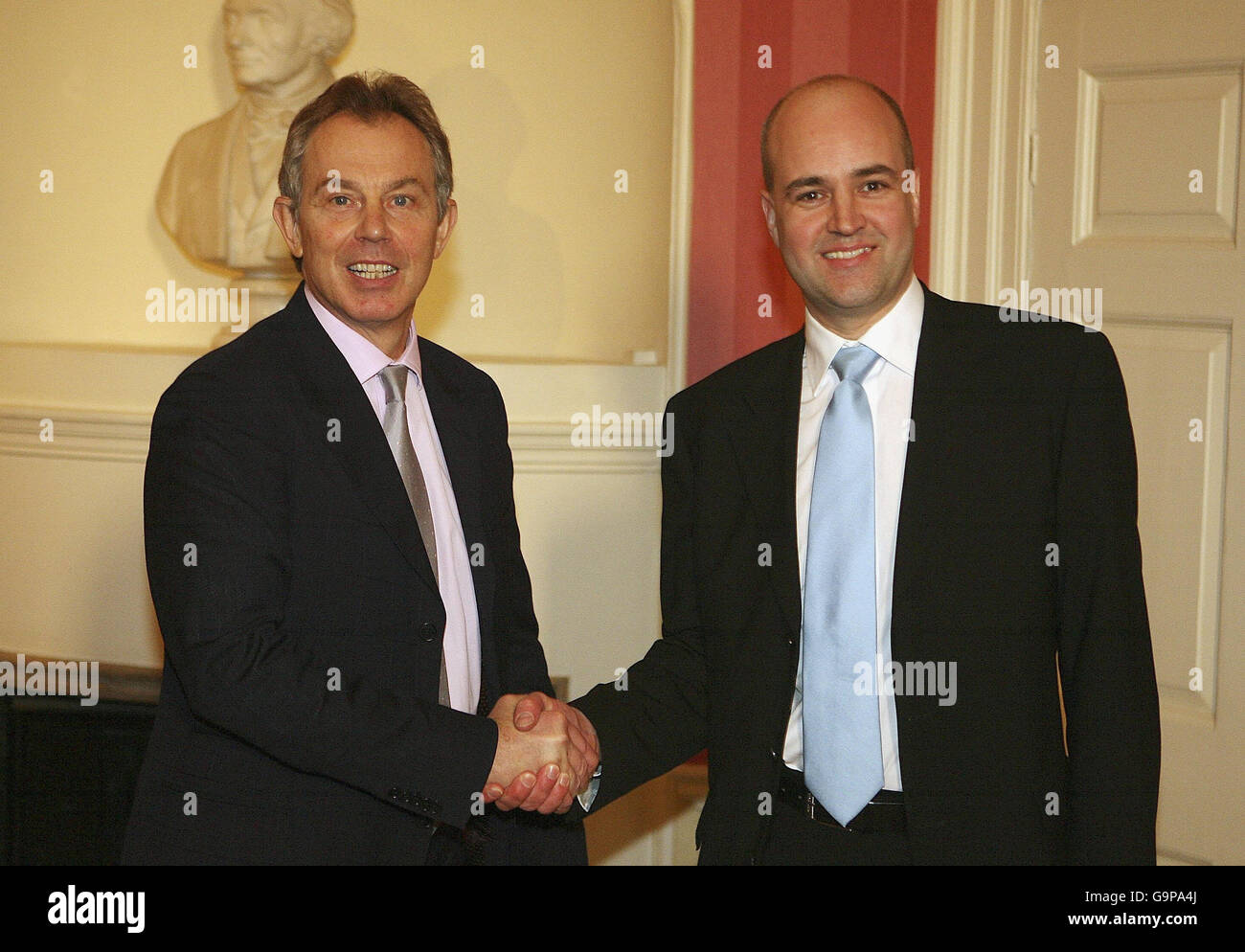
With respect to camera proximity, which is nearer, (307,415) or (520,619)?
(307,415)

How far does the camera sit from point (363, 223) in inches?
79.1

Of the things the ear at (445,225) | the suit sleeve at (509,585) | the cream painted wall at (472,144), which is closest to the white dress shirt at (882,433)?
the suit sleeve at (509,585)

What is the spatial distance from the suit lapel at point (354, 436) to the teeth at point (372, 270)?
0.12m

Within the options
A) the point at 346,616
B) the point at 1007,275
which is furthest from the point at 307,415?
the point at 1007,275

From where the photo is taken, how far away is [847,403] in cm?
194

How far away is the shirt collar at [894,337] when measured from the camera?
1.95 meters

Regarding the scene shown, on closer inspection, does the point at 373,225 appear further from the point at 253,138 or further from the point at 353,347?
the point at 253,138

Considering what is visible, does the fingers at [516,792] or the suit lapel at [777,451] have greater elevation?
the suit lapel at [777,451]

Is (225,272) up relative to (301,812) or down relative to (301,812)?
up

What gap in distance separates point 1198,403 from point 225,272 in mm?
2438

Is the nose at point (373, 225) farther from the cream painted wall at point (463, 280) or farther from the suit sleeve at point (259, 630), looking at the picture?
the cream painted wall at point (463, 280)

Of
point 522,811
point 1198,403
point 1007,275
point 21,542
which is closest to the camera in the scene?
point 522,811

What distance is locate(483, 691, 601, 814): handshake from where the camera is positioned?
6.61ft
